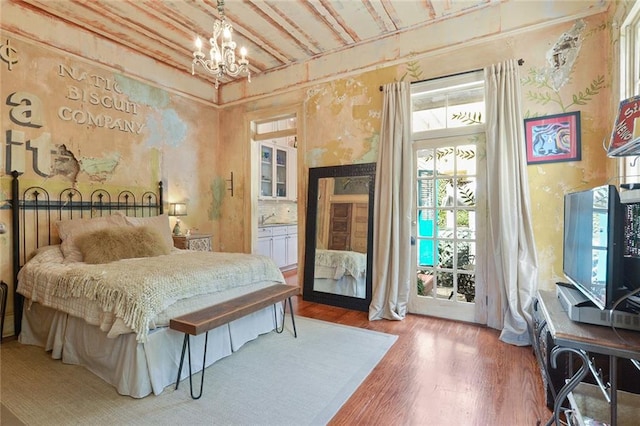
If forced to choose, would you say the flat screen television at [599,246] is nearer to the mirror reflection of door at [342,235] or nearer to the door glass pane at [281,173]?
the mirror reflection of door at [342,235]

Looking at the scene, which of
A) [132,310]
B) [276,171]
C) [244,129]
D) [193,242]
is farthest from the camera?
[276,171]

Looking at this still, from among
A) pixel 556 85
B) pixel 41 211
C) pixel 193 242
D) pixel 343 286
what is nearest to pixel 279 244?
pixel 193 242

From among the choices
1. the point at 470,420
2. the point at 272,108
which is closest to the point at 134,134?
the point at 272,108

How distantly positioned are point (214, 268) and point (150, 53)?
329 cm

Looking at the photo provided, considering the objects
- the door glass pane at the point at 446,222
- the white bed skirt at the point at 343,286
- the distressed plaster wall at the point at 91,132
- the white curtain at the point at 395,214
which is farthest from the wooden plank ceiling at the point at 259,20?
the white bed skirt at the point at 343,286

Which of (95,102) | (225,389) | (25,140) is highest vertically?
(95,102)

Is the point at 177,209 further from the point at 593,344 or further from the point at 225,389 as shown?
the point at 593,344

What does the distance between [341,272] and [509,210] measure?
203 cm

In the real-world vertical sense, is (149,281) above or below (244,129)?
below

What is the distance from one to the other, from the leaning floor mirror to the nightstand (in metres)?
1.52

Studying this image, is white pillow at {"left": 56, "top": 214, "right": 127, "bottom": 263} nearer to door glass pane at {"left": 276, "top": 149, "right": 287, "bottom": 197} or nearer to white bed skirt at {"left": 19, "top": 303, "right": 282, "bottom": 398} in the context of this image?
white bed skirt at {"left": 19, "top": 303, "right": 282, "bottom": 398}

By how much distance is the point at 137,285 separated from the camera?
2092 millimetres

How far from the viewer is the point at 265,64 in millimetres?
4488

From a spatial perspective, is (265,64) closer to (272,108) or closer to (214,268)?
(272,108)
